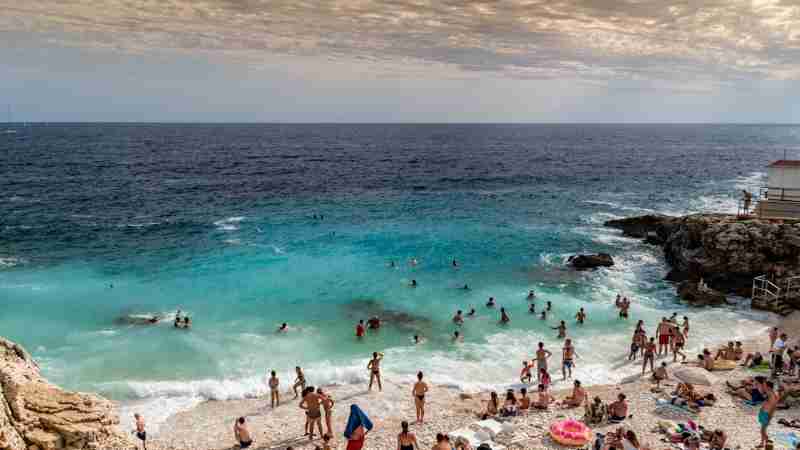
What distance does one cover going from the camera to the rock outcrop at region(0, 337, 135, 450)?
10641 mm

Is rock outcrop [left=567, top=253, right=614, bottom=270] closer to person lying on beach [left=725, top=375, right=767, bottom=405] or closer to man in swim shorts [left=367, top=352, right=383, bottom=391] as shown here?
person lying on beach [left=725, top=375, right=767, bottom=405]

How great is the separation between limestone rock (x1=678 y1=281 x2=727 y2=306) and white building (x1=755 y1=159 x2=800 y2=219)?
6.97m

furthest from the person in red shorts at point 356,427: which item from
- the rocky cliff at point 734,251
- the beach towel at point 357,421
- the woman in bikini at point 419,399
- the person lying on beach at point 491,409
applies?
the rocky cliff at point 734,251

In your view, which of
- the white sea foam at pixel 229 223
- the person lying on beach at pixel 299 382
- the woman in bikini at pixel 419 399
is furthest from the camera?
the white sea foam at pixel 229 223

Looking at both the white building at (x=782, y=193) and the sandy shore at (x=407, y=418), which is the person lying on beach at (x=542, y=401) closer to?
the sandy shore at (x=407, y=418)

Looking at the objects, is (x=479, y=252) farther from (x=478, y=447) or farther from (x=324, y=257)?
(x=478, y=447)

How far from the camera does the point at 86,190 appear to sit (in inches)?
2694

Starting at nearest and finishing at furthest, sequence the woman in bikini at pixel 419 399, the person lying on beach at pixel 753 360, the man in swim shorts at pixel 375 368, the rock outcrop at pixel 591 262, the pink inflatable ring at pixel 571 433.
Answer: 1. the pink inflatable ring at pixel 571 433
2. the woman in bikini at pixel 419 399
3. the man in swim shorts at pixel 375 368
4. the person lying on beach at pixel 753 360
5. the rock outcrop at pixel 591 262

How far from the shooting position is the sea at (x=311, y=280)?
23.0 metres

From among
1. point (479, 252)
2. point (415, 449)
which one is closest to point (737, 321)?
point (479, 252)

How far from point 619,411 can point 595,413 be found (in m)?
0.76

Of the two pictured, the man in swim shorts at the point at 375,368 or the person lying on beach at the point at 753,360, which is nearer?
the man in swim shorts at the point at 375,368

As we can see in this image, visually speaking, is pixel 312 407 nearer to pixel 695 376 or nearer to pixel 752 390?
pixel 695 376

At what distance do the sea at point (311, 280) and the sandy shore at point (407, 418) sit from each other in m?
1.16
